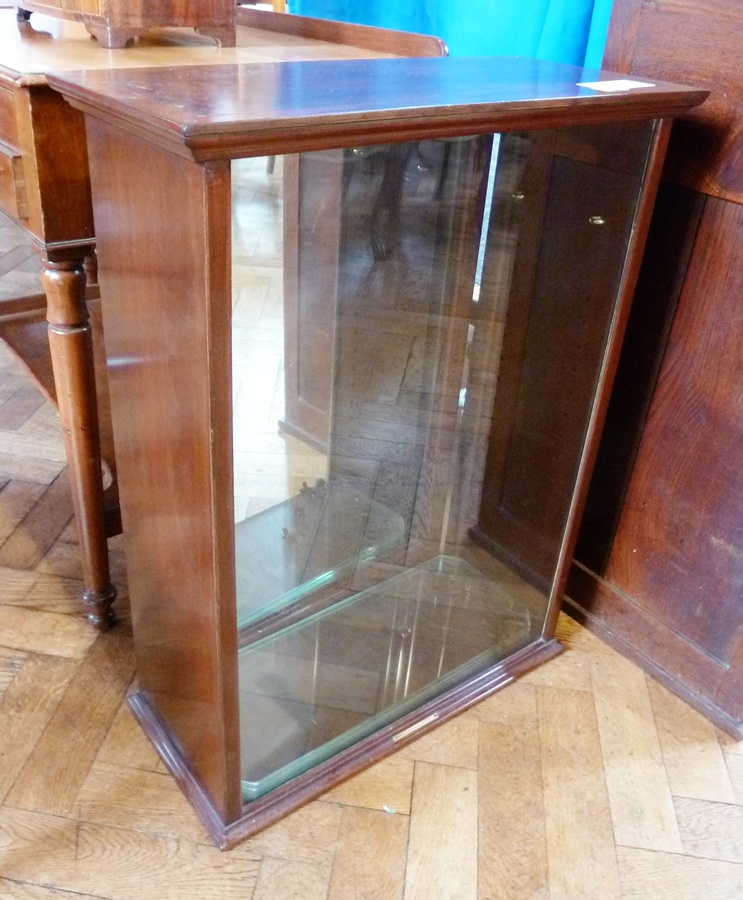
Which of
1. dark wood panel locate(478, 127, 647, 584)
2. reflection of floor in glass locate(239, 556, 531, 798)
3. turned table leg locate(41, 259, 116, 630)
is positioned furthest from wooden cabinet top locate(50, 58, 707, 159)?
reflection of floor in glass locate(239, 556, 531, 798)

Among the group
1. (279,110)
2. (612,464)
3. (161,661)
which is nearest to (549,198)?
(612,464)

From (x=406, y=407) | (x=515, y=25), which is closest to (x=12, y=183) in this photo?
(x=406, y=407)

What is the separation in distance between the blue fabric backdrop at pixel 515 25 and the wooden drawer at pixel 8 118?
2.14ft

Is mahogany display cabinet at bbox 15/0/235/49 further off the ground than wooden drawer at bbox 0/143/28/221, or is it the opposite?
mahogany display cabinet at bbox 15/0/235/49

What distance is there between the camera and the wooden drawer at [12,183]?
0.80 metres

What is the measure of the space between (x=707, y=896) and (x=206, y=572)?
611 millimetres

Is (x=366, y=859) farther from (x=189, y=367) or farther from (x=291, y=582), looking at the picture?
(x=189, y=367)

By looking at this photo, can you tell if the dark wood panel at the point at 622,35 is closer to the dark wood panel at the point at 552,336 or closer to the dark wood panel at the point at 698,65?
the dark wood panel at the point at 698,65

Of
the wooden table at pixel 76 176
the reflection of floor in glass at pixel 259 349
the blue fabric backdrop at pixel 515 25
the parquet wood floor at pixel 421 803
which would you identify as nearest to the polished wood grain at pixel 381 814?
the parquet wood floor at pixel 421 803

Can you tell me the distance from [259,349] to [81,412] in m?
0.22

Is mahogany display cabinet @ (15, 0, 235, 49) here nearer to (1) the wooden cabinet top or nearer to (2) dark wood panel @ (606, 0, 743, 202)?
(1) the wooden cabinet top

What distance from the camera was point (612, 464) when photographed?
3.58 ft

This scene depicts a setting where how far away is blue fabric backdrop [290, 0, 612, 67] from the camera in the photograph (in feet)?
3.44

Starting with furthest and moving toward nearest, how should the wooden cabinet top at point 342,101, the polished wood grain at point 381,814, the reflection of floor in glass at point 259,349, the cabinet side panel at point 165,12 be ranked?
the cabinet side panel at point 165,12
the polished wood grain at point 381,814
the reflection of floor in glass at point 259,349
the wooden cabinet top at point 342,101
